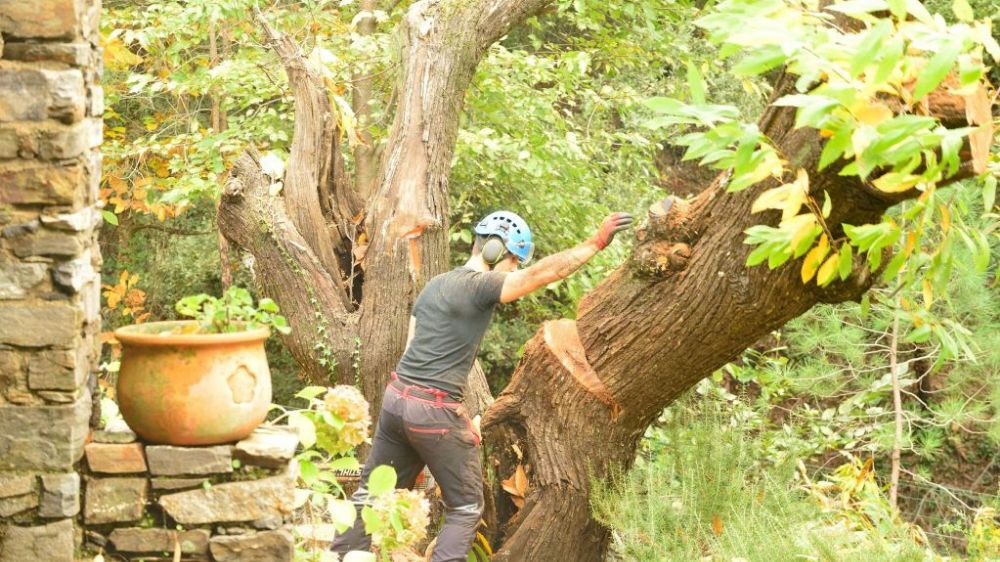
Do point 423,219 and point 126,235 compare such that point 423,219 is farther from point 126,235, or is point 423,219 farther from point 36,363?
point 126,235

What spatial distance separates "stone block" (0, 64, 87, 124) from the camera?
9.69 ft

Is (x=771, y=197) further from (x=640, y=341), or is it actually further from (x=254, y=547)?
(x=640, y=341)

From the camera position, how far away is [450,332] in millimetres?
4727

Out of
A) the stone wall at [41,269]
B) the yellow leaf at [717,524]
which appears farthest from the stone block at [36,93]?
the yellow leaf at [717,524]

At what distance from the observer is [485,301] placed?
4.66 m

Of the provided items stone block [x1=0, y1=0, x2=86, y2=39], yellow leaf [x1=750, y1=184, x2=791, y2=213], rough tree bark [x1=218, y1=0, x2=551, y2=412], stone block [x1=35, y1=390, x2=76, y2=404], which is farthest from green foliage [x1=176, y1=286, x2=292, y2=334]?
rough tree bark [x1=218, y1=0, x2=551, y2=412]

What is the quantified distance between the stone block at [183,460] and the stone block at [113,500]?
8 cm

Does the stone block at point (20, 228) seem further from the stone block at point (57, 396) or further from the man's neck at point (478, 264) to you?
the man's neck at point (478, 264)

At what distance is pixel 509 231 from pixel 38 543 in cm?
248

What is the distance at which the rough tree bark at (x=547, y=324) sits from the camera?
13.9 feet

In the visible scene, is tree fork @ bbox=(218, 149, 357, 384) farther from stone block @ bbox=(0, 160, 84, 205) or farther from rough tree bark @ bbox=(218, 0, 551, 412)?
stone block @ bbox=(0, 160, 84, 205)

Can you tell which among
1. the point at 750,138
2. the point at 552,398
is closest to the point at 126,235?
the point at 552,398

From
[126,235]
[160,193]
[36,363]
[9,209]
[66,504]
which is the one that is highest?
[9,209]

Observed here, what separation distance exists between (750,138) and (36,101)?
79.0 inches
